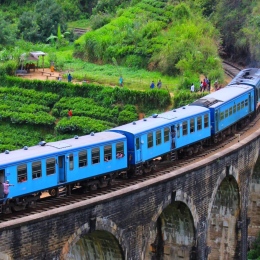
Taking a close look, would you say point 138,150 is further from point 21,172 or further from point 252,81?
point 252,81

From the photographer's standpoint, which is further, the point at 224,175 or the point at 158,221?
the point at 224,175

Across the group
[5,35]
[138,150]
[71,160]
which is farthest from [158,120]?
[5,35]

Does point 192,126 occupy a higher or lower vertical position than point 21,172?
lower

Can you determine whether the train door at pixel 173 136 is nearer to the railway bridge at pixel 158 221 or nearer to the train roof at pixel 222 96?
the railway bridge at pixel 158 221

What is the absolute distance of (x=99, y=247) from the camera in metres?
22.2

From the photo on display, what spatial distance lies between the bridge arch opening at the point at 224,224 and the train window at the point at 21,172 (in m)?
10.1

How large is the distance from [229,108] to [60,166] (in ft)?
41.3

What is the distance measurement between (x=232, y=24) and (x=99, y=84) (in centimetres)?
1638

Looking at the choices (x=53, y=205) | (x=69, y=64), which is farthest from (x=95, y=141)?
(x=69, y=64)

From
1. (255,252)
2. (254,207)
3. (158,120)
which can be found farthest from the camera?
(254,207)

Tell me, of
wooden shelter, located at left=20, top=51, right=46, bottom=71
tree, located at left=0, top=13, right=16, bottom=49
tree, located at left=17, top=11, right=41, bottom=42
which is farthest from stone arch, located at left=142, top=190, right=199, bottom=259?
tree, located at left=17, top=11, right=41, bottom=42

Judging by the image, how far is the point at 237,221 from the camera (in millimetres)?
30328

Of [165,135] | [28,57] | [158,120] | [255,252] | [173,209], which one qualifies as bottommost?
[255,252]

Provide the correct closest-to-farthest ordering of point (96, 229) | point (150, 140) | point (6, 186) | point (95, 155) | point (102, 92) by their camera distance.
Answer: point (96, 229), point (6, 186), point (95, 155), point (150, 140), point (102, 92)
